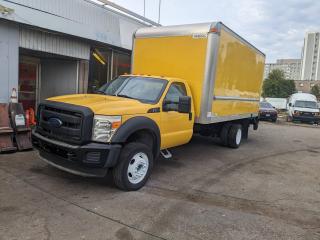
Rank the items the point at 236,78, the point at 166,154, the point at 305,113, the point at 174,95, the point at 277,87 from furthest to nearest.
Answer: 1. the point at 277,87
2. the point at 305,113
3. the point at 236,78
4. the point at 166,154
5. the point at 174,95

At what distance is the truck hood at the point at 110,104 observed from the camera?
5.00 meters

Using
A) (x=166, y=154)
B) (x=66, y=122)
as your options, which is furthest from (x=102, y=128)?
(x=166, y=154)

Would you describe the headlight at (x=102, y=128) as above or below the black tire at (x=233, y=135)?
above

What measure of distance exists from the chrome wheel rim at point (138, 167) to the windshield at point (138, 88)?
1.10m

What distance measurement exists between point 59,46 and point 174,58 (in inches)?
164

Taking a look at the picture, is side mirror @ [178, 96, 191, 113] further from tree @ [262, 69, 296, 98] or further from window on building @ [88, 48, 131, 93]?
tree @ [262, 69, 296, 98]

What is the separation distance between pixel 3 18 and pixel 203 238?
6.89m

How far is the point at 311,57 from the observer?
121 meters

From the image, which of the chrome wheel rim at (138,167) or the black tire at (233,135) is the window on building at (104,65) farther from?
the chrome wheel rim at (138,167)

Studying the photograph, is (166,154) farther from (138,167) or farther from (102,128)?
(102,128)

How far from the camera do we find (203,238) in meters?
3.92

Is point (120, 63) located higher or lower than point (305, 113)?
higher

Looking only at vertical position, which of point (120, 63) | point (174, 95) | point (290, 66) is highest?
point (290, 66)

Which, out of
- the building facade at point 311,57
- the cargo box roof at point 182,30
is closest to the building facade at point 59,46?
the cargo box roof at point 182,30
